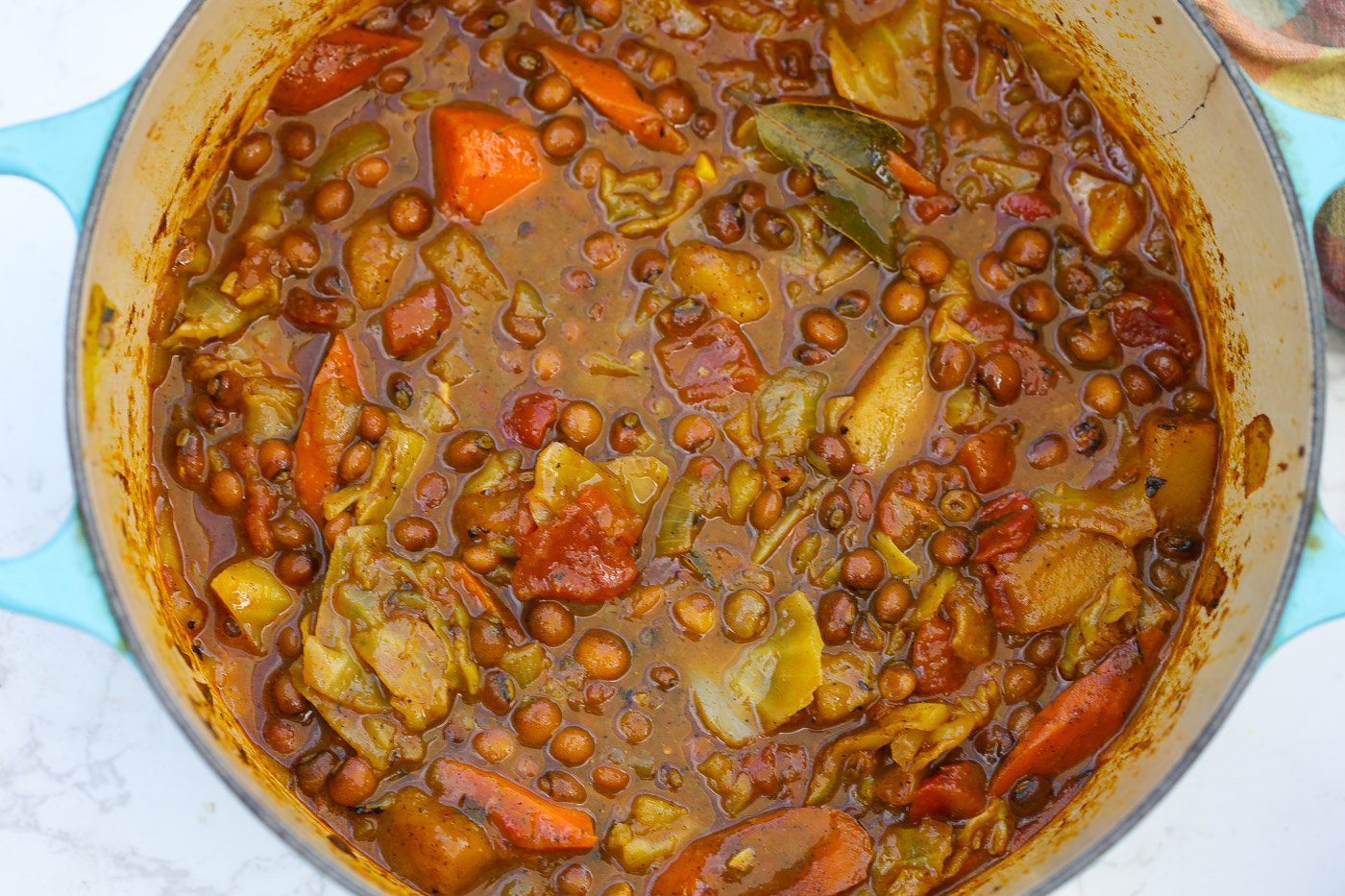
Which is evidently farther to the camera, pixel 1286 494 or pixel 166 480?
pixel 166 480

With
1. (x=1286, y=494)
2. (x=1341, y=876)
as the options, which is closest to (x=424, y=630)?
(x=1286, y=494)

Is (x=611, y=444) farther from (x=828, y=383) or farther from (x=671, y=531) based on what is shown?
(x=828, y=383)

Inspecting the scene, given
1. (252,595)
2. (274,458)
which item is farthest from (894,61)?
(252,595)

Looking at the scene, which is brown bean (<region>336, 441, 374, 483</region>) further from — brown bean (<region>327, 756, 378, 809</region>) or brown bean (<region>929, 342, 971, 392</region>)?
brown bean (<region>929, 342, 971, 392</region>)

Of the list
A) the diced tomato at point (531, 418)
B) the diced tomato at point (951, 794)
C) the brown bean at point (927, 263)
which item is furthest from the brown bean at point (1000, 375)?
the diced tomato at point (531, 418)

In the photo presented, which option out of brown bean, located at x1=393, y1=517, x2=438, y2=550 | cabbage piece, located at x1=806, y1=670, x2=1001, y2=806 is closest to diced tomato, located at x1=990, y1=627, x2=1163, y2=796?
cabbage piece, located at x1=806, y1=670, x2=1001, y2=806

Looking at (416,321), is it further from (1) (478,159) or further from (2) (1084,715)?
(2) (1084,715)
